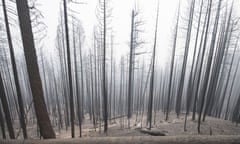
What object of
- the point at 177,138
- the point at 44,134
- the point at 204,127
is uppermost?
the point at 177,138

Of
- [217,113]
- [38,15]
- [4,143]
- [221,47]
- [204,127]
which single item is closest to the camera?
[4,143]

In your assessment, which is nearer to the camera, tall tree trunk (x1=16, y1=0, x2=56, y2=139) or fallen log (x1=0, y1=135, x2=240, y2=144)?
fallen log (x1=0, y1=135, x2=240, y2=144)

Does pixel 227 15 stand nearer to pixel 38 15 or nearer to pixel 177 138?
pixel 177 138

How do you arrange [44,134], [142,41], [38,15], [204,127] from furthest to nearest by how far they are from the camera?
[142,41] < [204,127] < [38,15] < [44,134]

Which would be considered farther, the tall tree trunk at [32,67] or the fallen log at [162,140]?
the tall tree trunk at [32,67]

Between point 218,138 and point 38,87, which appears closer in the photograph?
point 218,138

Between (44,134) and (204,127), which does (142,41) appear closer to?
(204,127)

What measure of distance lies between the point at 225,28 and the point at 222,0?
354cm

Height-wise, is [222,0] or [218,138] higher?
[222,0]

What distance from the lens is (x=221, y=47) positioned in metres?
10.8

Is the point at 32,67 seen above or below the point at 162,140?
above

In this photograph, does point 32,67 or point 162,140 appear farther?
point 32,67

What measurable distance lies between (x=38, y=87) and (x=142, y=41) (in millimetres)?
11054

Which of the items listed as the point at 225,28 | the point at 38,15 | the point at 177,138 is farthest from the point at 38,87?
the point at 225,28
